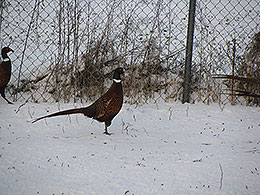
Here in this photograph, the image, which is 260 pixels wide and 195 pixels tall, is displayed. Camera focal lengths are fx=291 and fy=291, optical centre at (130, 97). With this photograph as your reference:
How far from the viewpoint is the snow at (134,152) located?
6.10 feet

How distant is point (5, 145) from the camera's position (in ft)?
8.27

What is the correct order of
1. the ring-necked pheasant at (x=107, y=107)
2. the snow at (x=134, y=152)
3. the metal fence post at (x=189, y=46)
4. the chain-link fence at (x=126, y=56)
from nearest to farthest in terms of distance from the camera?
the snow at (x=134, y=152) → the ring-necked pheasant at (x=107, y=107) → the metal fence post at (x=189, y=46) → the chain-link fence at (x=126, y=56)

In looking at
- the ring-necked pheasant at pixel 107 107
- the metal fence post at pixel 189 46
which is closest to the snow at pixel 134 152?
the ring-necked pheasant at pixel 107 107

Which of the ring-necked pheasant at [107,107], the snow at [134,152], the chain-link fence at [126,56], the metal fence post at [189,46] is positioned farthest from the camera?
the chain-link fence at [126,56]

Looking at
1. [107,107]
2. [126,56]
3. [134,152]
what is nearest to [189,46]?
[126,56]

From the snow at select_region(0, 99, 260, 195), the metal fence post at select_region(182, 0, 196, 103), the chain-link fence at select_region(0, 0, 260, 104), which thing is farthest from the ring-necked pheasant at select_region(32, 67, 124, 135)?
the metal fence post at select_region(182, 0, 196, 103)

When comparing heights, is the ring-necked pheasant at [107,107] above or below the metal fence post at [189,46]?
below

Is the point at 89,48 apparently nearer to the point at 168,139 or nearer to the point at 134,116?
the point at 134,116

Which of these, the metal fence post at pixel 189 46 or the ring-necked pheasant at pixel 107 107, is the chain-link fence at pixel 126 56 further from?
the ring-necked pheasant at pixel 107 107

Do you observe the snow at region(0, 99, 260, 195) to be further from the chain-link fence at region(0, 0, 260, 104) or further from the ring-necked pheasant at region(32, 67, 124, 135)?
the chain-link fence at region(0, 0, 260, 104)

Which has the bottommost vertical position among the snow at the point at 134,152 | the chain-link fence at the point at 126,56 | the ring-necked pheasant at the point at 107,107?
the snow at the point at 134,152

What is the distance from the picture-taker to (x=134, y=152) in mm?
2520

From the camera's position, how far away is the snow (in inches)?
73.2

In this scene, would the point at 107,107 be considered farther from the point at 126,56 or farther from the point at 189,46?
the point at 189,46
